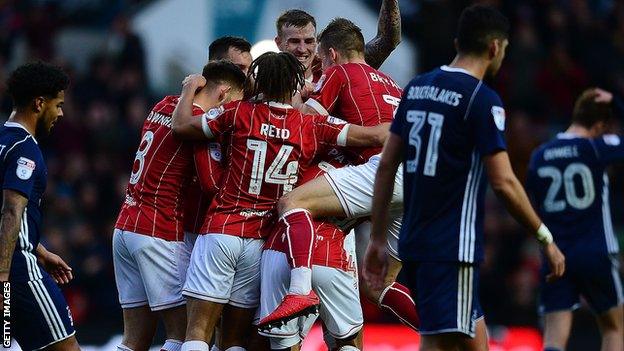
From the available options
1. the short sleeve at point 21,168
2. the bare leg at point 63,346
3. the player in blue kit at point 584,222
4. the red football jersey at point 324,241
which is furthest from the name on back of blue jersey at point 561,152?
the short sleeve at point 21,168

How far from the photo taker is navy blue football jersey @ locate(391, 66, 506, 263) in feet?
21.2

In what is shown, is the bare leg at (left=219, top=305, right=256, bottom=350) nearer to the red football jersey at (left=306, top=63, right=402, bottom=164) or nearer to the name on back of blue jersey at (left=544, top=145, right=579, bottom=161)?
the red football jersey at (left=306, top=63, right=402, bottom=164)

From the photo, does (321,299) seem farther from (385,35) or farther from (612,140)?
(612,140)

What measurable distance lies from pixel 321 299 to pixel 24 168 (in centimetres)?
190

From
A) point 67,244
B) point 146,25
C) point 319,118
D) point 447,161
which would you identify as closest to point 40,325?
point 319,118

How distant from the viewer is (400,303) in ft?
27.6

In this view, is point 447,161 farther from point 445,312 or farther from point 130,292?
point 130,292

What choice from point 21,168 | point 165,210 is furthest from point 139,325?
point 21,168

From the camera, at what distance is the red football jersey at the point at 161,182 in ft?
26.8

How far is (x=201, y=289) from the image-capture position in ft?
25.1

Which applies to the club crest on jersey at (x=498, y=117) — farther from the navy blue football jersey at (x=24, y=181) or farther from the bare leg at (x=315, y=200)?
the navy blue football jersey at (x=24, y=181)

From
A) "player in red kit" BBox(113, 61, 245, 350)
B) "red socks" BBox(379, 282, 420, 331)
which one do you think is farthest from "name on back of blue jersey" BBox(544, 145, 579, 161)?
"player in red kit" BBox(113, 61, 245, 350)

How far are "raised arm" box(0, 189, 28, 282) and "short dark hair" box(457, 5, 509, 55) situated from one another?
2648 mm

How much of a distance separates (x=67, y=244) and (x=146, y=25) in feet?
11.0
